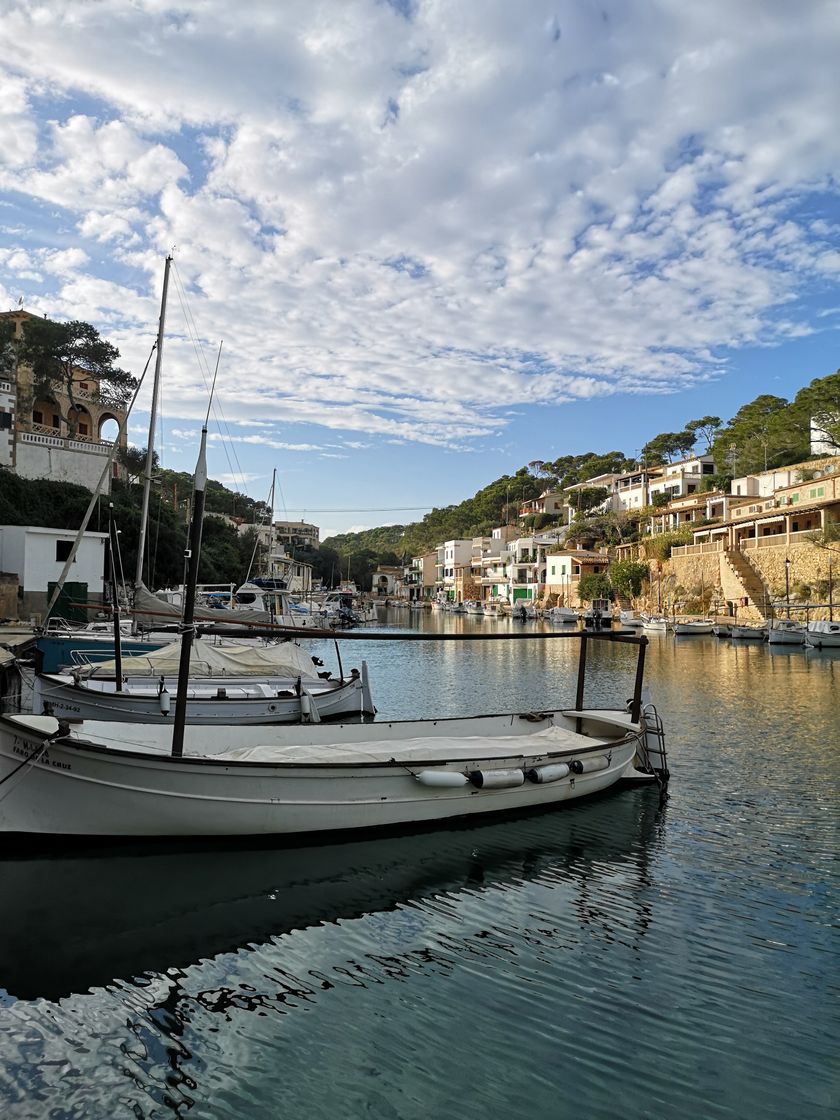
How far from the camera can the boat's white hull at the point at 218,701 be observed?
14.4 metres

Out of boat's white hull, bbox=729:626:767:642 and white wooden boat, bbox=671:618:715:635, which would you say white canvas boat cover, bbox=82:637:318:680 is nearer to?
boat's white hull, bbox=729:626:767:642

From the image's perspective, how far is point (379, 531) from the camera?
17850 centimetres

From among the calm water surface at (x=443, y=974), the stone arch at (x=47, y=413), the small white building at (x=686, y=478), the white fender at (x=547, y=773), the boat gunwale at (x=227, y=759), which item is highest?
the small white building at (x=686, y=478)

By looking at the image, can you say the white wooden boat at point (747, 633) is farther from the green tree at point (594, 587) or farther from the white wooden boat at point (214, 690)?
the white wooden boat at point (214, 690)

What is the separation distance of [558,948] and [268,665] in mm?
12647

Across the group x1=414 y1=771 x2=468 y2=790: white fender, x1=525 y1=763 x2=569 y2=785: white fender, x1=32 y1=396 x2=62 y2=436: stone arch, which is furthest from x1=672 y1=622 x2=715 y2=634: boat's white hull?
x1=414 y1=771 x2=468 y2=790: white fender

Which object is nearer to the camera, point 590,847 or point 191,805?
point 191,805

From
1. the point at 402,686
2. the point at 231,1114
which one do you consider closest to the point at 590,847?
the point at 231,1114

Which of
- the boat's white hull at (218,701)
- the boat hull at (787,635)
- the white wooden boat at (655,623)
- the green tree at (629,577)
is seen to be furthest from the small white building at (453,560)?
the boat's white hull at (218,701)

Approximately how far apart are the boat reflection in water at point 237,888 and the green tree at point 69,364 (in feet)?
144

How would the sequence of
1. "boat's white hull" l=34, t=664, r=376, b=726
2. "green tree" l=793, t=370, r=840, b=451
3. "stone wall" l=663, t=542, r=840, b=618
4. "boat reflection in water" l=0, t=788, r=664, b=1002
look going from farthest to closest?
"green tree" l=793, t=370, r=840, b=451
"stone wall" l=663, t=542, r=840, b=618
"boat's white hull" l=34, t=664, r=376, b=726
"boat reflection in water" l=0, t=788, r=664, b=1002

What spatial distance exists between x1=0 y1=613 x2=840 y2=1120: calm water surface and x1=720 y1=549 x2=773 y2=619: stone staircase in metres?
46.8

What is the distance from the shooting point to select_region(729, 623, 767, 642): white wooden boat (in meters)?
47.0

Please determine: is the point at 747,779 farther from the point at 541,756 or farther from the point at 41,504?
the point at 41,504
